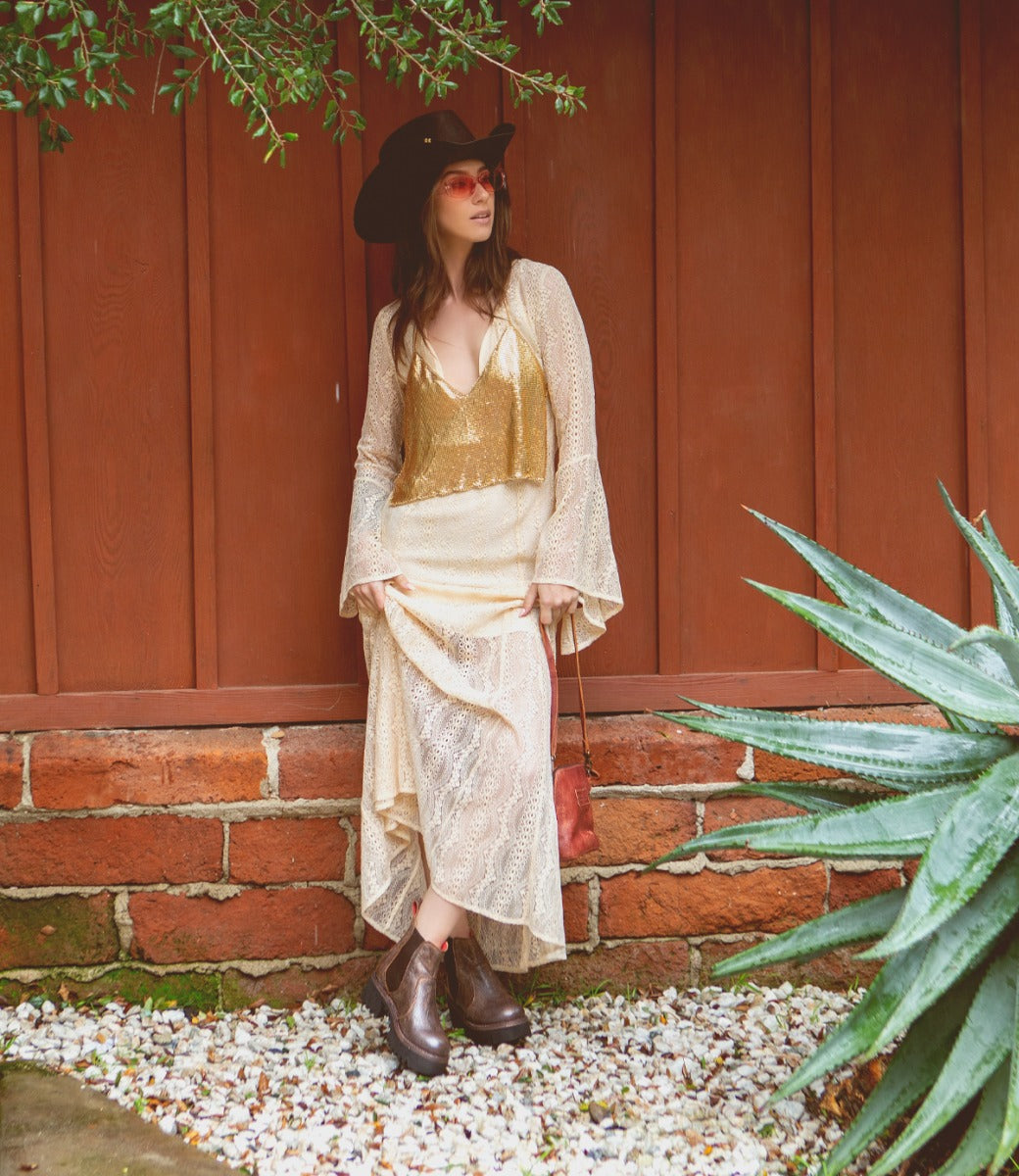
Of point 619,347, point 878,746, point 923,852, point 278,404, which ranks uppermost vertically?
point 619,347

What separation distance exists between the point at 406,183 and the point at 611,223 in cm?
68

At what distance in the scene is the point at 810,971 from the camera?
329cm

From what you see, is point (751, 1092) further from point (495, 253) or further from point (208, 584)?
point (495, 253)

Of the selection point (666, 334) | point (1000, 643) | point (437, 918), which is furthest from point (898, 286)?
point (437, 918)

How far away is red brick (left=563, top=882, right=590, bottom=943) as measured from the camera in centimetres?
328

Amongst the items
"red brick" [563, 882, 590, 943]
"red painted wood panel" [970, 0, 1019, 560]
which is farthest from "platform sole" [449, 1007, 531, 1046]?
"red painted wood panel" [970, 0, 1019, 560]

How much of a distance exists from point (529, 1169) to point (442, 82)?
224 centimetres

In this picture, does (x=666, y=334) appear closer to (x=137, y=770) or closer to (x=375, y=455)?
(x=375, y=455)

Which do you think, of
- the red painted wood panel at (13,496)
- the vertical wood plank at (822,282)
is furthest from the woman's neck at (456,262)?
the red painted wood panel at (13,496)

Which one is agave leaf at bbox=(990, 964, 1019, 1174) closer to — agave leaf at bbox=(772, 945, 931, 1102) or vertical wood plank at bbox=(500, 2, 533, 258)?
agave leaf at bbox=(772, 945, 931, 1102)

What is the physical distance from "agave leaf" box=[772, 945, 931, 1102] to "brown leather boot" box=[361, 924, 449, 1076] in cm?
102

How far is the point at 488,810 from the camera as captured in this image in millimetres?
2758

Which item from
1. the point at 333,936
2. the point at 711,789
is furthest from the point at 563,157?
the point at 333,936

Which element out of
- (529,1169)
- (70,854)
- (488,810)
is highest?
(488,810)
